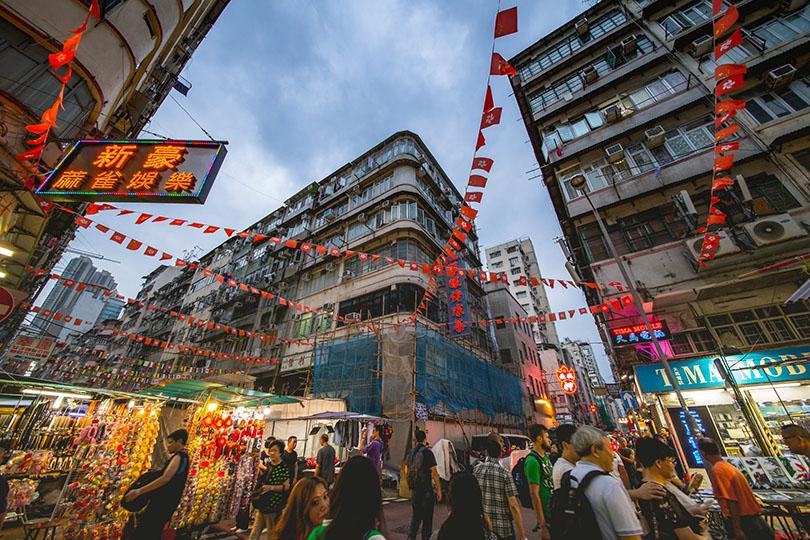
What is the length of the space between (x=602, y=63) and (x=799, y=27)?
6770 millimetres

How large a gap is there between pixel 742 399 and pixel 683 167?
8.54 meters

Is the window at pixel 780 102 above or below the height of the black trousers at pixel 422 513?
above

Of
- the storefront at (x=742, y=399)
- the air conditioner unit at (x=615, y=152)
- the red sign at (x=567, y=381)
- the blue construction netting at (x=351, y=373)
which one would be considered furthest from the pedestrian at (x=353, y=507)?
the red sign at (x=567, y=381)

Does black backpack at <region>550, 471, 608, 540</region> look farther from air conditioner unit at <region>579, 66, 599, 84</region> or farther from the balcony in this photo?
air conditioner unit at <region>579, 66, 599, 84</region>

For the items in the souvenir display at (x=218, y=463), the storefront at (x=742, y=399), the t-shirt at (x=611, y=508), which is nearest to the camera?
the t-shirt at (x=611, y=508)

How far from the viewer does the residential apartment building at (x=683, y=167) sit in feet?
31.3

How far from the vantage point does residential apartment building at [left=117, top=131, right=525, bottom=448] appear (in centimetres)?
1323

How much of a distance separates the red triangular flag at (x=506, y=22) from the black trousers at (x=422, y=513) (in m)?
7.54

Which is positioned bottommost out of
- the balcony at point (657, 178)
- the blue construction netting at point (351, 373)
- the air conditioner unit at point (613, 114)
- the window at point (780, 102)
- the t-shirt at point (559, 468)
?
the t-shirt at point (559, 468)

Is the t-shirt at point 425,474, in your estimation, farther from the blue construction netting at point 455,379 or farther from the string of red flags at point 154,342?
the string of red flags at point 154,342

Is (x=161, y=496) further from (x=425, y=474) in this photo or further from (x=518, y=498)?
(x=518, y=498)

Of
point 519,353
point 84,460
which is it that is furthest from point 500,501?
point 519,353

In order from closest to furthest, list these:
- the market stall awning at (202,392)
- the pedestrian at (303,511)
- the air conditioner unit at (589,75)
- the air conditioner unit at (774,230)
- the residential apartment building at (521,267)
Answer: the pedestrian at (303,511) < the market stall awning at (202,392) < the air conditioner unit at (774,230) < the air conditioner unit at (589,75) < the residential apartment building at (521,267)

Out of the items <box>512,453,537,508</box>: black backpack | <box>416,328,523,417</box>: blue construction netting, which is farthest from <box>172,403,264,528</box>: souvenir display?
<box>512,453,537,508</box>: black backpack
